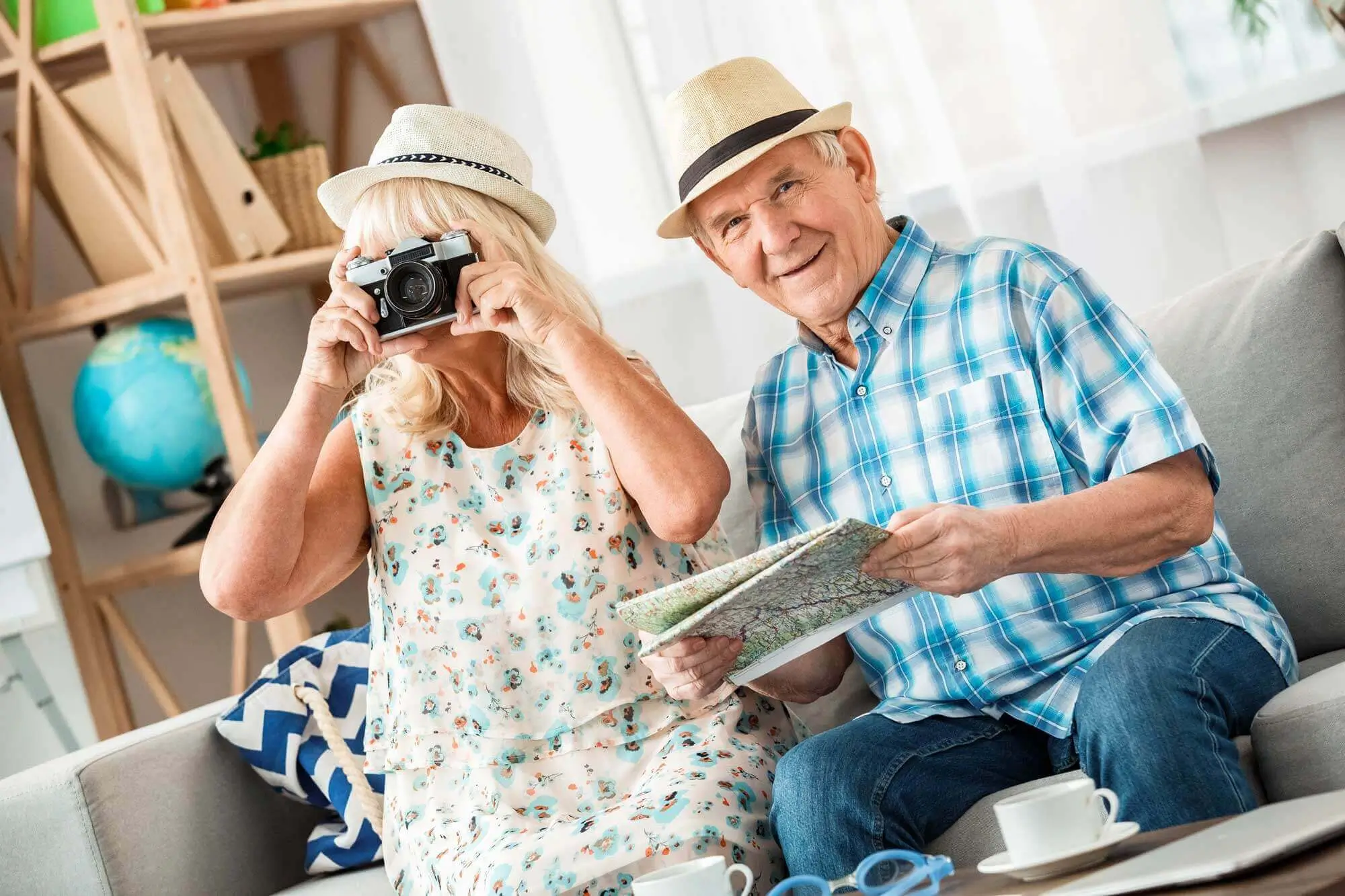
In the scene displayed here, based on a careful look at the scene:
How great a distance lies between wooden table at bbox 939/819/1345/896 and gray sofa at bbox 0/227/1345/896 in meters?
0.37

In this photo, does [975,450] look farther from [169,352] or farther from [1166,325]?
[169,352]

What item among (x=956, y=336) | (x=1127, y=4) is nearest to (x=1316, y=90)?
(x=1127, y=4)

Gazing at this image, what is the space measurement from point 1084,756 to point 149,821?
105 centimetres

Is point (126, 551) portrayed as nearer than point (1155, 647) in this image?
No

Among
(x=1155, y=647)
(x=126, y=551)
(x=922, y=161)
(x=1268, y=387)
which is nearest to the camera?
(x=1155, y=647)

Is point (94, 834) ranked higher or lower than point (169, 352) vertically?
lower

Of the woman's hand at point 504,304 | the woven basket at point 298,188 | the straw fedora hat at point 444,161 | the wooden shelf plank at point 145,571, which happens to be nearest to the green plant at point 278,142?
the woven basket at point 298,188

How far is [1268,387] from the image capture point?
145 centimetres

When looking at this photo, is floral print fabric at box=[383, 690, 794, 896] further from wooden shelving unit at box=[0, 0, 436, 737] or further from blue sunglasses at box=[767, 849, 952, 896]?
wooden shelving unit at box=[0, 0, 436, 737]

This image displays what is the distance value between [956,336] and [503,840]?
0.66m

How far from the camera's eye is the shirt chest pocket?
1.31m

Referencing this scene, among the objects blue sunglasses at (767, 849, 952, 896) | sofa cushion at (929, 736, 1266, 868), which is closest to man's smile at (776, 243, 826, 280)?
sofa cushion at (929, 736, 1266, 868)

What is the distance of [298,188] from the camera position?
2.62 meters

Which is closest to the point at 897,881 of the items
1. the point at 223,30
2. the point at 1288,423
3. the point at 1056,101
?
the point at 1288,423
